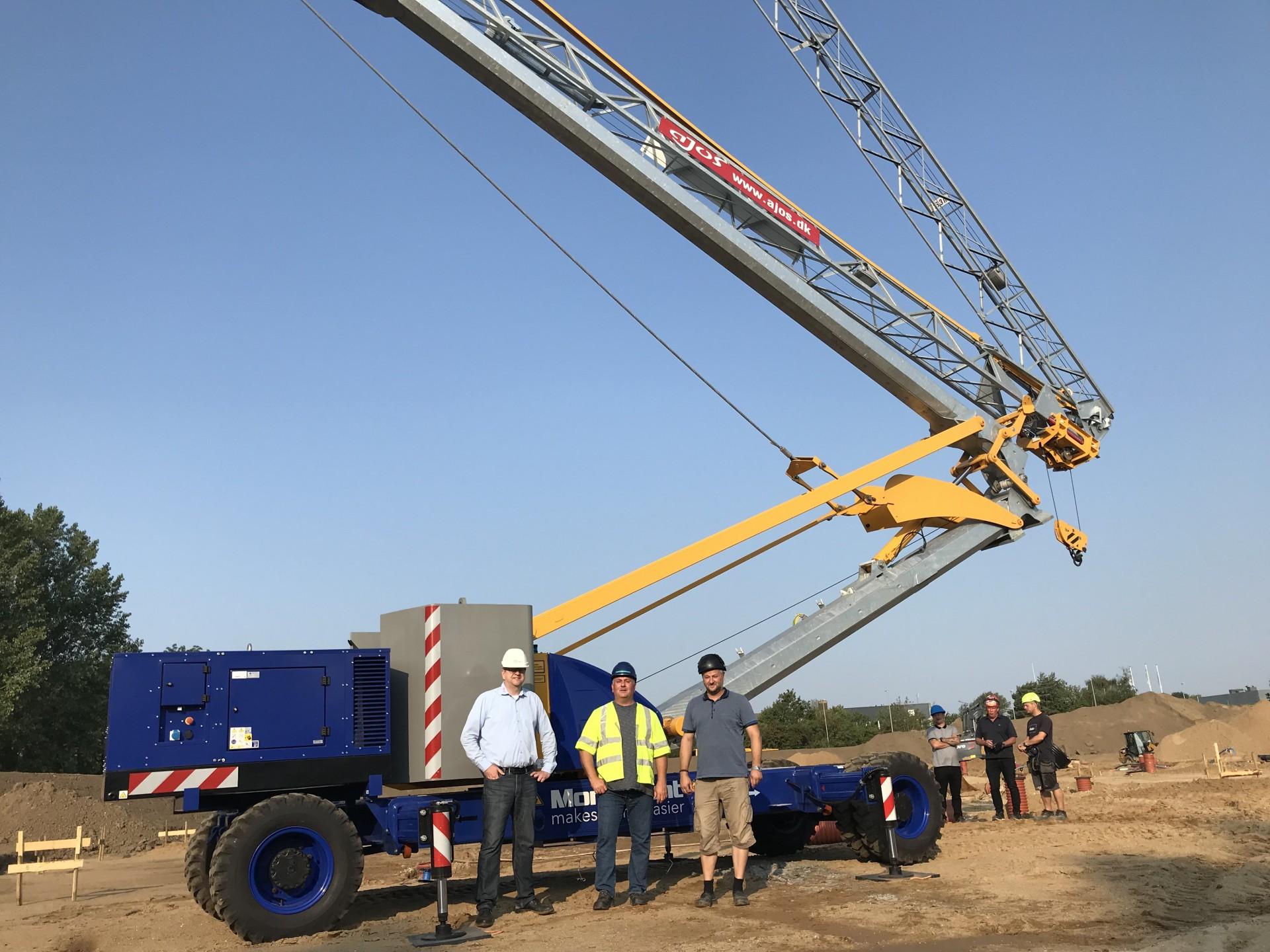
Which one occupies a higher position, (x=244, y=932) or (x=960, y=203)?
(x=960, y=203)

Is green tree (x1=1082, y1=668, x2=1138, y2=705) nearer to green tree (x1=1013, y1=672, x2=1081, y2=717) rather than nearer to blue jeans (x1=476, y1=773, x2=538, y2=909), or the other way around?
green tree (x1=1013, y1=672, x2=1081, y2=717)

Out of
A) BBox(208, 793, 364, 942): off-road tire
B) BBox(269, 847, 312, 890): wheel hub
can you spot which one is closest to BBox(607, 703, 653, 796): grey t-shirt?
BBox(208, 793, 364, 942): off-road tire

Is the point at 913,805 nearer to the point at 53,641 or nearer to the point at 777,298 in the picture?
the point at 777,298

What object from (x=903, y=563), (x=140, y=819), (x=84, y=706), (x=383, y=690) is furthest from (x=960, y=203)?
(x=84, y=706)

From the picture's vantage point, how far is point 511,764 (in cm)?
698

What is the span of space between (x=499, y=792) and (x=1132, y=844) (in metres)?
5.44

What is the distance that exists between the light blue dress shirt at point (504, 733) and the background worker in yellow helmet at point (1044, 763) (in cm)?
675

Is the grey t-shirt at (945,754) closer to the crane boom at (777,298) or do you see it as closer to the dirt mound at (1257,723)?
the crane boom at (777,298)

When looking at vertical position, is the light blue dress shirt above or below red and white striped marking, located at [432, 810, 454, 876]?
above

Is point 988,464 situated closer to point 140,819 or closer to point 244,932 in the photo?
point 244,932

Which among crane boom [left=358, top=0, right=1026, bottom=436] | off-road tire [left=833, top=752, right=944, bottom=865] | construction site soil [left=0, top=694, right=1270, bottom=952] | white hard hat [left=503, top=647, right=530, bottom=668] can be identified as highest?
crane boom [left=358, top=0, right=1026, bottom=436]

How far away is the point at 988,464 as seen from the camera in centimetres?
1273

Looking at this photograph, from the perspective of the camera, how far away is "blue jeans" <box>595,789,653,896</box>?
23.3 feet

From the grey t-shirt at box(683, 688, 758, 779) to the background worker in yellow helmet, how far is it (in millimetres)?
5699
